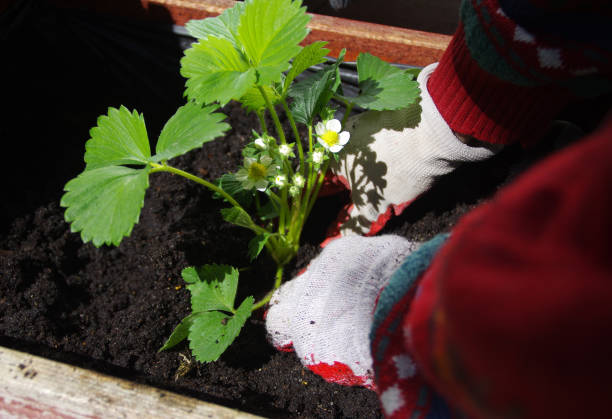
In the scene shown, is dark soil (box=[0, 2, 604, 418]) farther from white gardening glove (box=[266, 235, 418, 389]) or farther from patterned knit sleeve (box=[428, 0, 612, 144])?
patterned knit sleeve (box=[428, 0, 612, 144])

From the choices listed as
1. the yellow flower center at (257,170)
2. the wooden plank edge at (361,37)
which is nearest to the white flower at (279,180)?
the yellow flower center at (257,170)

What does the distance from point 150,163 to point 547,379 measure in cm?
61

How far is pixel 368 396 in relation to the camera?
869 millimetres

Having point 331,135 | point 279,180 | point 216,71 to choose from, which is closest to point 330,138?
point 331,135

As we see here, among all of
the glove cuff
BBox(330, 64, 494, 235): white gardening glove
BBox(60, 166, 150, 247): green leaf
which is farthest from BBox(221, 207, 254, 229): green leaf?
the glove cuff

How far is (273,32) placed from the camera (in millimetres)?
644

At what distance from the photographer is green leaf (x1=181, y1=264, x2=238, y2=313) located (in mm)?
801

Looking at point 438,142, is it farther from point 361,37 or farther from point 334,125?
point 361,37

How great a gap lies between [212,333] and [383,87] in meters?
0.61

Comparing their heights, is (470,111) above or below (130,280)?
above

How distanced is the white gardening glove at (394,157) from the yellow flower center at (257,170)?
0.28 m

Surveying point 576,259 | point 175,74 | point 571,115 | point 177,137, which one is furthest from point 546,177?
point 175,74

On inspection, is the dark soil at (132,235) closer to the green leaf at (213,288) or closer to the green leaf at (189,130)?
the green leaf at (213,288)

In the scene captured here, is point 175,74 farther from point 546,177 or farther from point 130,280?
point 546,177
